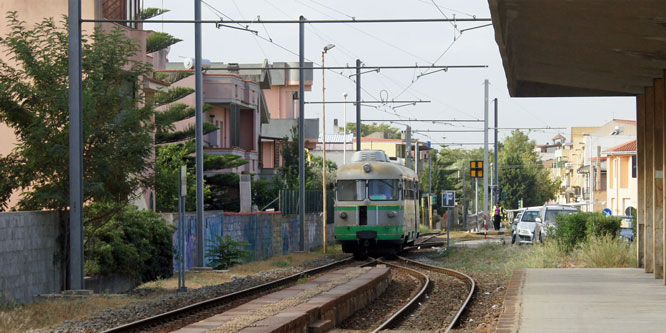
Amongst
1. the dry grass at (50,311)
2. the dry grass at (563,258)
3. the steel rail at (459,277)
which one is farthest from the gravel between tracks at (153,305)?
the dry grass at (563,258)

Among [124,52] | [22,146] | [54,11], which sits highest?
[54,11]

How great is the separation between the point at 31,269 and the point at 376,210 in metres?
16.6

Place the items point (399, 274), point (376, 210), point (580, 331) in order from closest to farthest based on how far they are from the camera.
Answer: point (580, 331) < point (399, 274) < point (376, 210)

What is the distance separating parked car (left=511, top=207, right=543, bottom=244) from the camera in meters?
37.7

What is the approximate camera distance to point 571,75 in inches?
722

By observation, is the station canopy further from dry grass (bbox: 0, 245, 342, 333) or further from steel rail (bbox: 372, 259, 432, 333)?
dry grass (bbox: 0, 245, 342, 333)

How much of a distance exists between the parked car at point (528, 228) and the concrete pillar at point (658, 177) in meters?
→ 18.3

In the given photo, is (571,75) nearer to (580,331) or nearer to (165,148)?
(580,331)

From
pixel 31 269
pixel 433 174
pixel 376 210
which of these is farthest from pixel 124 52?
pixel 433 174

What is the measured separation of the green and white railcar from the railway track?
113 centimetres

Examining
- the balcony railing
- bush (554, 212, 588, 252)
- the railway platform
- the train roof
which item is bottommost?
the railway platform

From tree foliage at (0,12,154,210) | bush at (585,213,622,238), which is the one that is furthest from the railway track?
tree foliage at (0,12,154,210)

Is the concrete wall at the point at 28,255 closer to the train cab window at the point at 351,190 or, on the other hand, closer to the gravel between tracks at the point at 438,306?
Result: the gravel between tracks at the point at 438,306

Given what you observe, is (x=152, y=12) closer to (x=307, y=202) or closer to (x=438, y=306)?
(x=307, y=202)
